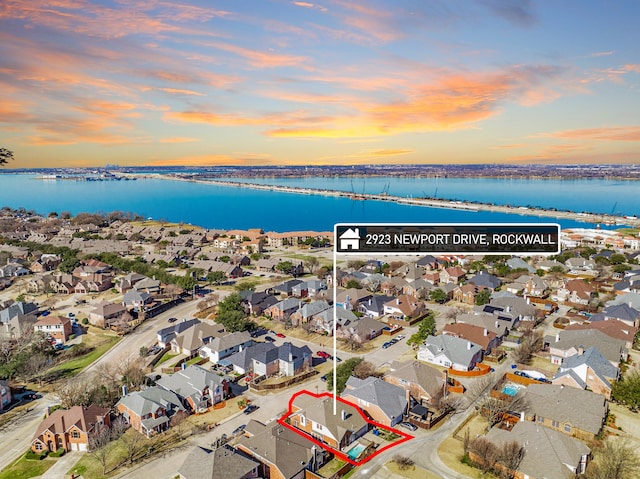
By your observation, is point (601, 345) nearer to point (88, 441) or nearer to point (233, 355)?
point (233, 355)

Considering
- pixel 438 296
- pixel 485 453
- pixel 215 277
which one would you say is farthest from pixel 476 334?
pixel 215 277

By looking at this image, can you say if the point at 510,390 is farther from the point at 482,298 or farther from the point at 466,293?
the point at 466,293

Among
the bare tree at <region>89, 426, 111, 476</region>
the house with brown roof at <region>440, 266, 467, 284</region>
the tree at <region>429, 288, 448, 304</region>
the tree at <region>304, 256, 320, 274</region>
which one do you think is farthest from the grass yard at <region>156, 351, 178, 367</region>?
the house with brown roof at <region>440, 266, 467, 284</region>

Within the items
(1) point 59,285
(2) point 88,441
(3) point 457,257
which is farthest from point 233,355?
(3) point 457,257

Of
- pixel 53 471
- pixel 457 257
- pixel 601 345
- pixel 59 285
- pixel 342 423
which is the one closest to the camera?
pixel 53 471

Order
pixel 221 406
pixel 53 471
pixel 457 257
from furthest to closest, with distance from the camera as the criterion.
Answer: pixel 457 257 < pixel 221 406 < pixel 53 471

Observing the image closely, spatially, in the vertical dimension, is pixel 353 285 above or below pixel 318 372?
above

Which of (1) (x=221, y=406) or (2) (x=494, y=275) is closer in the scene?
(1) (x=221, y=406)
